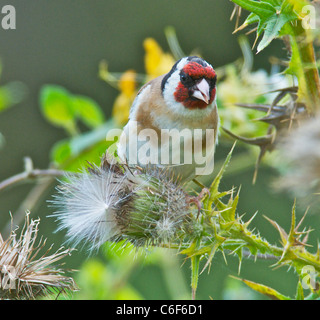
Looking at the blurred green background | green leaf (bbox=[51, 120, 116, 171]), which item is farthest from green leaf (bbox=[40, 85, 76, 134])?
the blurred green background

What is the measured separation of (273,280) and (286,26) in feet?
11.9

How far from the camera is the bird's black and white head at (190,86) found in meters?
2.12

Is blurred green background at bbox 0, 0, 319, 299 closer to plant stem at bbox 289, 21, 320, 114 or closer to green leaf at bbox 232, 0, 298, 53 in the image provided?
plant stem at bbox 289, 21, 320, 114

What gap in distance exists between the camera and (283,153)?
41.3 inches

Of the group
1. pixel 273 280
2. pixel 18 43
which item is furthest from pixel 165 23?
pixel 273 280

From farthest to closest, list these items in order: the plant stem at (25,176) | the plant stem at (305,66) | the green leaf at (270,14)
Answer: the plant stem at (25,176)
the plant stem at (305,66)
the green leaf at (270,14)

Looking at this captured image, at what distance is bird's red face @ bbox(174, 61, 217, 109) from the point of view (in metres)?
2.11

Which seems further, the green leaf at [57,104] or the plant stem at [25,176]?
the green leaf at [57,104]

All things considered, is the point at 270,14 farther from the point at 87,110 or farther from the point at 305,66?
the point at 87,110

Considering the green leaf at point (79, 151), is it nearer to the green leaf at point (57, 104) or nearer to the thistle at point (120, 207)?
the green leaf at point (57, 104)

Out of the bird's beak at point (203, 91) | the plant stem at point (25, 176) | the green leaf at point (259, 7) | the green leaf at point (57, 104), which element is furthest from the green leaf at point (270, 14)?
the green leaf at point (57, 104)

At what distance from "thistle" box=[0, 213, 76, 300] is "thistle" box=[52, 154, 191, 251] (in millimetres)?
91

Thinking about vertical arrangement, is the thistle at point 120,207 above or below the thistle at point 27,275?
above
